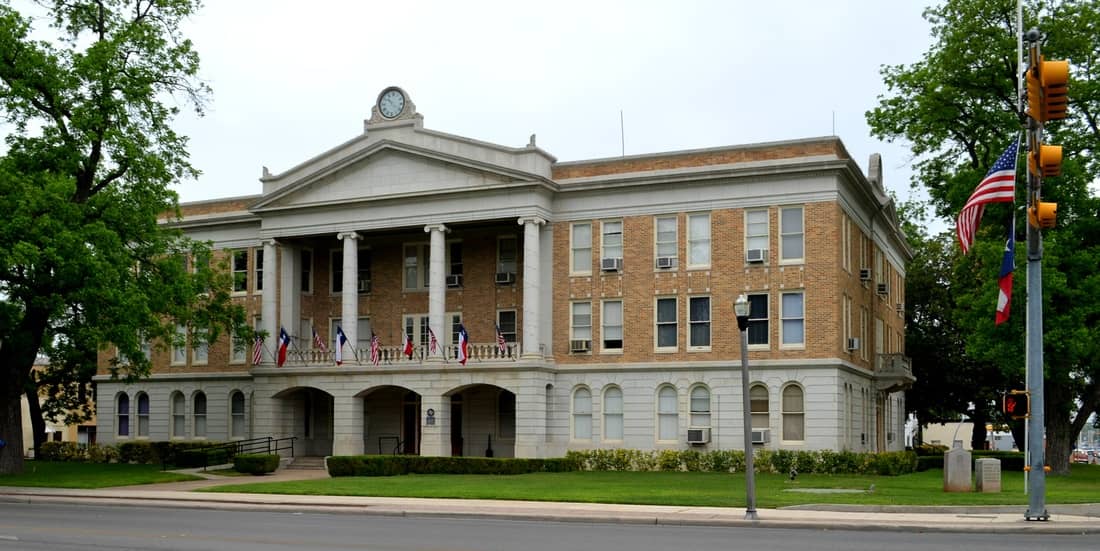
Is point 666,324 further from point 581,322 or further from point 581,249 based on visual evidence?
point 581,249

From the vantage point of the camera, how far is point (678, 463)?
140 feet

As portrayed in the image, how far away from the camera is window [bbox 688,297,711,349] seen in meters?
43.7

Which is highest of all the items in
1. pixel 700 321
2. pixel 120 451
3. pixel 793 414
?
pixel 700 321

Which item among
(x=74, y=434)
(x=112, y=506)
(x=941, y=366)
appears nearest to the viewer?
(x=112, y=506)

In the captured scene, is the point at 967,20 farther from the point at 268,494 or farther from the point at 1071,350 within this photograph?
the point at 268,494

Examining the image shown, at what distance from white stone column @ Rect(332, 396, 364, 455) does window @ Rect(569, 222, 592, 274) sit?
10.1m

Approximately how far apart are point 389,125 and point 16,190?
15.4 m

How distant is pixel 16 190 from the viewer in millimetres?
36094

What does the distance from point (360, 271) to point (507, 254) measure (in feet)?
23.4

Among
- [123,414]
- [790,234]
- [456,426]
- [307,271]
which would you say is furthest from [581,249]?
[123,414]

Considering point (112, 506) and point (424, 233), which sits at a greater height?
point (424, 233)

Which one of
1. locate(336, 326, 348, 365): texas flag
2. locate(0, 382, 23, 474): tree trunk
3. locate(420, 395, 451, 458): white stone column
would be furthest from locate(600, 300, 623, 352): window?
locate(0, 382, 23, 474): tree trunk

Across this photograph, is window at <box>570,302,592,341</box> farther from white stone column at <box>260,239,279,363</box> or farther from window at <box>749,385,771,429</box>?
white stone column at <box>260,239,279,363</box>

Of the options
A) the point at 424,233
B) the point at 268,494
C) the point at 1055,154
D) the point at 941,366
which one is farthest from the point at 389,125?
the point at 941,366
